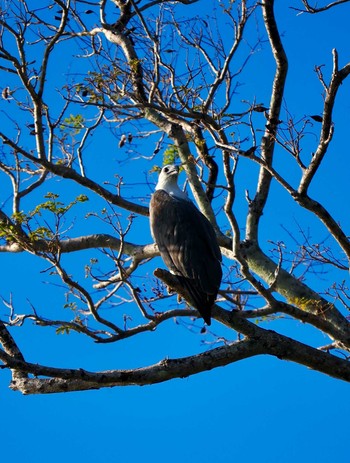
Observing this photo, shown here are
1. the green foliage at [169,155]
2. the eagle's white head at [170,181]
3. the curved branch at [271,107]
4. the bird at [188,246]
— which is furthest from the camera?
the green foliage at [169,155]

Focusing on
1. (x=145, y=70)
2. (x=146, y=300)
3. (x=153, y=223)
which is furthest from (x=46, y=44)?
(x=146, y=300)

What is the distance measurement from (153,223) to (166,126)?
2.37 meters

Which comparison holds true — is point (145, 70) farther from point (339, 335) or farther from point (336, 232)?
point (339, 335)

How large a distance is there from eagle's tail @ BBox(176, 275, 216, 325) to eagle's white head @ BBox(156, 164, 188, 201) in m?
1.63

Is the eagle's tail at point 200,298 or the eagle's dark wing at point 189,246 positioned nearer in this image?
the eagle's tail at point 200,298

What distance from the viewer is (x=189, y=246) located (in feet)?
22.3

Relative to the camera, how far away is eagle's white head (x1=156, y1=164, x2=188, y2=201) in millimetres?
7965

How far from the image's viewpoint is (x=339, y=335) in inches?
286

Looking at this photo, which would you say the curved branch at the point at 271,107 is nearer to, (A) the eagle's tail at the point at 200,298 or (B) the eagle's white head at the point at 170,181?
(B) the eagle's white head at the point at 170,181

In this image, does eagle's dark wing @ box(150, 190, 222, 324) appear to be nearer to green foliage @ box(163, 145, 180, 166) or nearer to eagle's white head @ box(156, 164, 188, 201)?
eagle's white head @ box(156, 164, 188, 201)

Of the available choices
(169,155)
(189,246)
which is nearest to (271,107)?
(169,155)

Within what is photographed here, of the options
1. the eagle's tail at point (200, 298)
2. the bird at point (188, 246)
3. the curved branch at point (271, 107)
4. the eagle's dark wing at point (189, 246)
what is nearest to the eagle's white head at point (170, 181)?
the bird at point (188, 246)

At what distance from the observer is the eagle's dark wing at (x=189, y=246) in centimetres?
633

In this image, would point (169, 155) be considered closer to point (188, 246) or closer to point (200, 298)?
point (188, 246)
